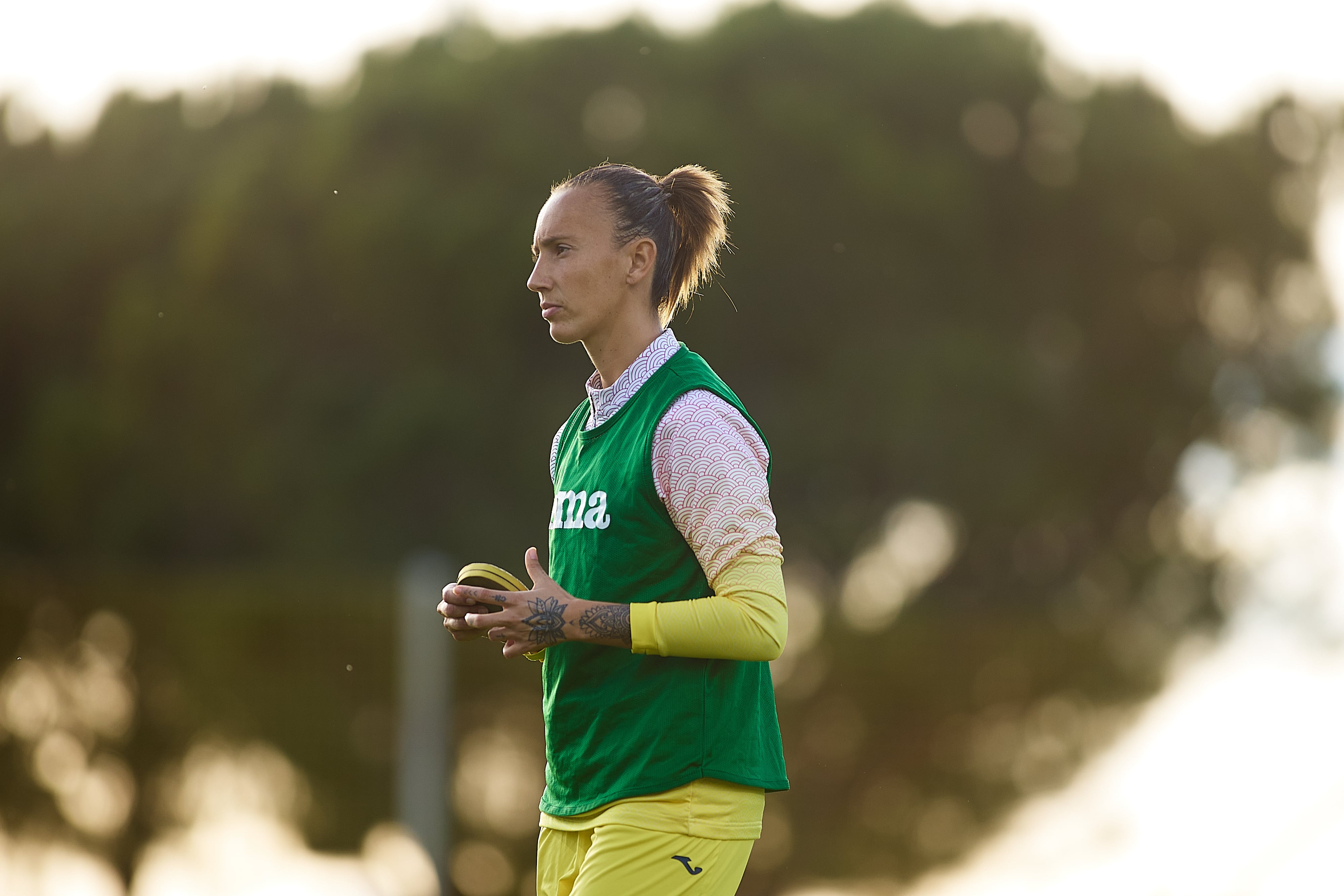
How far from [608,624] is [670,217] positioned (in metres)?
0.89

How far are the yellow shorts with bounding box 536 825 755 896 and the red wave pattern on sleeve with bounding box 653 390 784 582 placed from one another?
18.6 inches

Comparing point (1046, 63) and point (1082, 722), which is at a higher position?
point (1046, 63)

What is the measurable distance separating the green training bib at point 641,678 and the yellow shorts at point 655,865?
8cm

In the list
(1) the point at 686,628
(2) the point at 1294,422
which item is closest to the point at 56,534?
(2) the point at 1294,422

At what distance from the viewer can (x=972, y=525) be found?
47.0ft

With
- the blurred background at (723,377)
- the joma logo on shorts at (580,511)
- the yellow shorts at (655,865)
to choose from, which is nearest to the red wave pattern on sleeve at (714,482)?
the joma logo on shorts at (580,511)

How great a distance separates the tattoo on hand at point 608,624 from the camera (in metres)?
2.47

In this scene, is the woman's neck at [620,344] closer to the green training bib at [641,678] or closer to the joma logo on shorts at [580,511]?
the green training bib at [641,678]

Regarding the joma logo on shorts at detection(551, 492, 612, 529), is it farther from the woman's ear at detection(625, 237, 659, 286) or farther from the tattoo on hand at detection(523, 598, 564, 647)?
the woman's ear at detection(625, 237, 659, 286)

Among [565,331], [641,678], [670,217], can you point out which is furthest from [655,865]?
[670,217]

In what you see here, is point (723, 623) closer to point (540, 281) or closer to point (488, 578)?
point (488, 578)

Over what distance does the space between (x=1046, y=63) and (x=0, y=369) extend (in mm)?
11326

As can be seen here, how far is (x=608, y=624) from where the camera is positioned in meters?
2.47

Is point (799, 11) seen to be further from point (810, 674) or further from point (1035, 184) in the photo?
point (810, 674)
